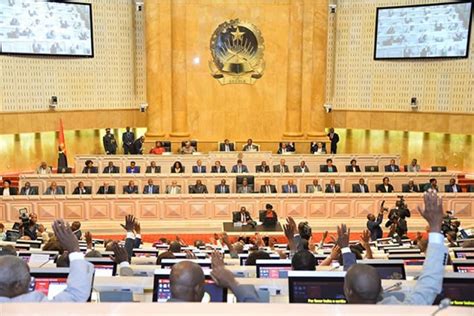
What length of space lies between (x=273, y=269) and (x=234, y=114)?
1629cm

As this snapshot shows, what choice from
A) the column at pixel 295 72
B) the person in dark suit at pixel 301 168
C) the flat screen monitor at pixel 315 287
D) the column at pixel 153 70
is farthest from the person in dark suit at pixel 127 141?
the flat screen monitor at pixel 315 287

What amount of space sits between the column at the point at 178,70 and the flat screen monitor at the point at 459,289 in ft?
56.0

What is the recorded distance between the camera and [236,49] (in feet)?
65.6

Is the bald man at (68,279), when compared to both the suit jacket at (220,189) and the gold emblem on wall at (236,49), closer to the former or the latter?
the suit jacket at (220,189)

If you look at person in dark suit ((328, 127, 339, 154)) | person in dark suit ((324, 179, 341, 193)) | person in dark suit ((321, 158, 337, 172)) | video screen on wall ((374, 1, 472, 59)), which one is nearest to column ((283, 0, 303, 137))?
person in dark suit ((328, 127, 339, 154))

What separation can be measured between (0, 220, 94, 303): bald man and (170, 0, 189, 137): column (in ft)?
56.2

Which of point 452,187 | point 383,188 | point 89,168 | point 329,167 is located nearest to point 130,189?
point 89,168

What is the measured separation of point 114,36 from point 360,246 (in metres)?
15.7

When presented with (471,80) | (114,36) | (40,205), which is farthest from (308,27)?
(40,205)

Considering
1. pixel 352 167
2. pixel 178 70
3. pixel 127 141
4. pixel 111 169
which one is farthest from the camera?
pixel 178 70

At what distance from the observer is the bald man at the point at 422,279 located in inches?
96.4

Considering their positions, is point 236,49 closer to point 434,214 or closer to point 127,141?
point 127,141

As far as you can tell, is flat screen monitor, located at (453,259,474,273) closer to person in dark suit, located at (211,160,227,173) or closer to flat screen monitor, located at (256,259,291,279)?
flat screen monitor, located at (256,259,291,279)

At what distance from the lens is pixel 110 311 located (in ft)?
6.17
